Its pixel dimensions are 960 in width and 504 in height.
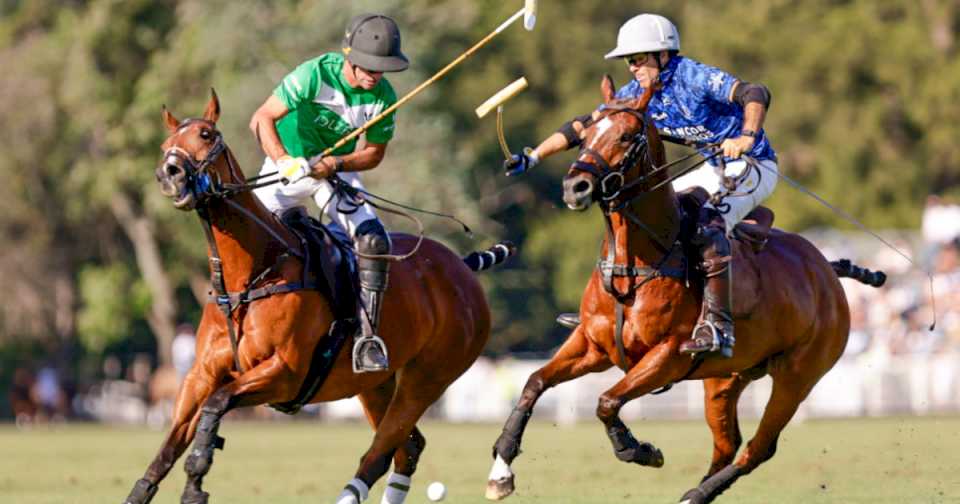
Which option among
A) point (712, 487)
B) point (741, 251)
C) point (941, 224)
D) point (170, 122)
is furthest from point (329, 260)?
point (941, 224)

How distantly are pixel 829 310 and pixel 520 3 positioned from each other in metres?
39.7

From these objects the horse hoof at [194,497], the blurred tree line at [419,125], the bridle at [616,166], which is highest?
the blurred tree line at [419,125]

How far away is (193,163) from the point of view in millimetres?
9117

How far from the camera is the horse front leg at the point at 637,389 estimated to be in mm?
9633

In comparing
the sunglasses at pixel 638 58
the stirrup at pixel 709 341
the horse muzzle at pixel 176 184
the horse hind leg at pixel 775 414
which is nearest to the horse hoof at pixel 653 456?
the stirrup at pixel 709 341

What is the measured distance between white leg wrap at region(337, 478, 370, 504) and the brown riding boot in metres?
1.91

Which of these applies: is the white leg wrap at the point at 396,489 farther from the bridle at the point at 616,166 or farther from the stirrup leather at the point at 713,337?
the bridle at the point at 616,166

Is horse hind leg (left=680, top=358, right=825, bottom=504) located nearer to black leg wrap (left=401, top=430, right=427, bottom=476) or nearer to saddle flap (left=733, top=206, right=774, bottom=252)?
saddle flap (left=733, top=206, right=774, bottom=252)

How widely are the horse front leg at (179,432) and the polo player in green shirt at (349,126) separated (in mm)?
872

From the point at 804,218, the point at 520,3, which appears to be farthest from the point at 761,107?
the point at 520,3

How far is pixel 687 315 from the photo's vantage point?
9.86 m

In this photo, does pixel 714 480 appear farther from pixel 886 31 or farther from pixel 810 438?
pixel 886 31

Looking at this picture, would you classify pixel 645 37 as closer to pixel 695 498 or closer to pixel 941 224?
pixel 695 498

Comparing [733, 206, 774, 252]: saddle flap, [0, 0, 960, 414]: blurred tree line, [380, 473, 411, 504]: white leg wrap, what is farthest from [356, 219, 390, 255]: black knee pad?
[0, 0, 960, 414]: blurred tree line
